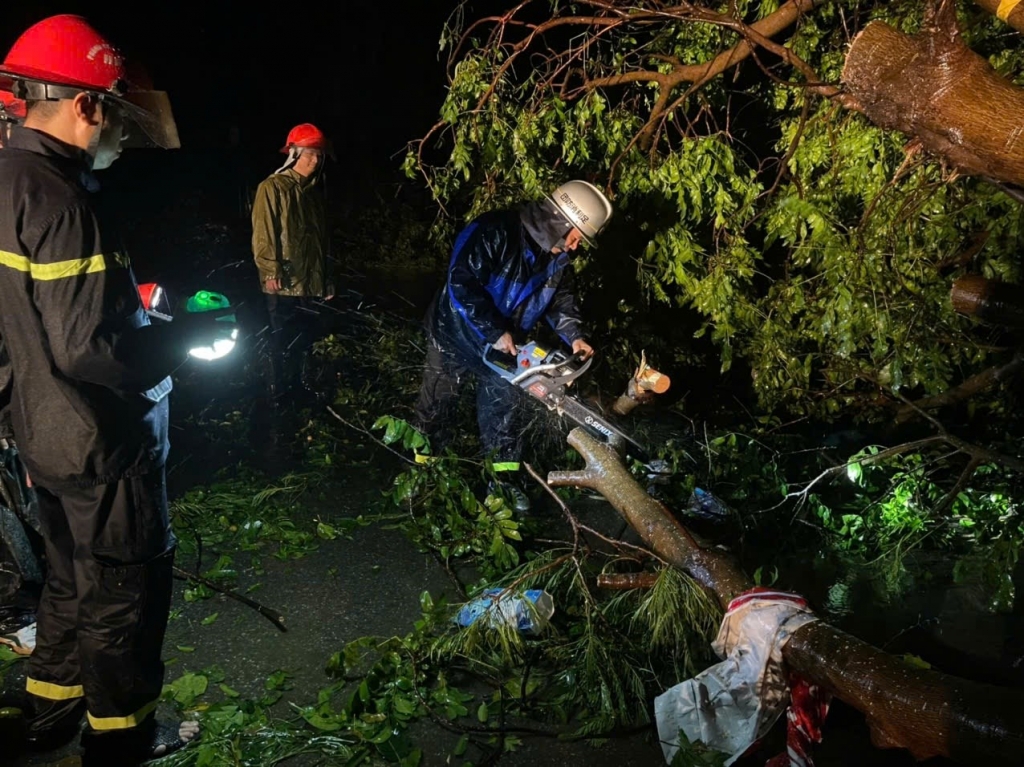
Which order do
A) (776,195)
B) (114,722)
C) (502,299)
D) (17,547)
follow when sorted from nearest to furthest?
(114,722) → (17,547) → (502,299) → (776,195)

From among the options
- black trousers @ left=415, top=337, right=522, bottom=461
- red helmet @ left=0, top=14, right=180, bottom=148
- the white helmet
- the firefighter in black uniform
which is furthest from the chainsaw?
red helmet @ left=0, top=14, right=180, bottom=148

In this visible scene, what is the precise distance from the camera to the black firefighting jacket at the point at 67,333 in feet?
6.32

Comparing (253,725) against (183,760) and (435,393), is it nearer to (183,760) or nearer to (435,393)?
(183,760)

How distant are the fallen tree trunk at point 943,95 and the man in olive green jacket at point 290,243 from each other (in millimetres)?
4088

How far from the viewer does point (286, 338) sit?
5.67 m

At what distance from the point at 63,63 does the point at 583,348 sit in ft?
9.33

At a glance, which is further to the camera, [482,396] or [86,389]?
[482,396]

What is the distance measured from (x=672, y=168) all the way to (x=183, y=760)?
3829 mm

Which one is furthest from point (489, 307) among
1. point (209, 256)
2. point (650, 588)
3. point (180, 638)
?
point (209, 256)

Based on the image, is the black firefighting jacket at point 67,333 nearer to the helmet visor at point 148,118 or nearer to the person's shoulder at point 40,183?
the person's shoulder at point 40,183

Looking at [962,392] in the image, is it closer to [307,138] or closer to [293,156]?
[307,138]

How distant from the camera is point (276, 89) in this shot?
15.1m

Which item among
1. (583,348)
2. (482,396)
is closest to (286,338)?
(482,396)

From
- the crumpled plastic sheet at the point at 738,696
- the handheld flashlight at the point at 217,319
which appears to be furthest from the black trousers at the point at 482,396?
the crumpled plastic sheet at the point at 738,696
